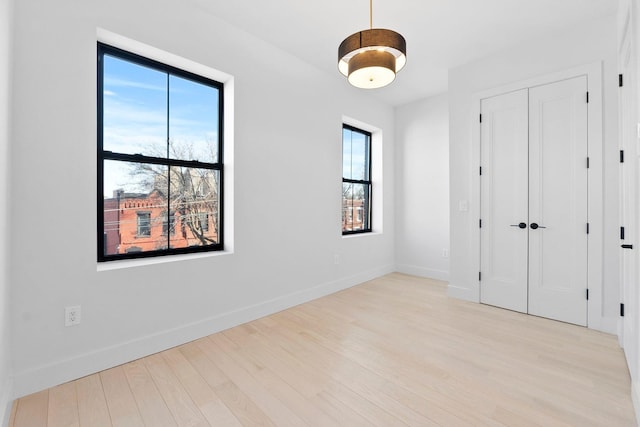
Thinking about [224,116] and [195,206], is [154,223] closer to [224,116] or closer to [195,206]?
[195,206]

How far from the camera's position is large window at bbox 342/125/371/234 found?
4520mm

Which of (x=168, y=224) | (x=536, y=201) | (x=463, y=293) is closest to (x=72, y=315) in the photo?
(x=168, y=224)

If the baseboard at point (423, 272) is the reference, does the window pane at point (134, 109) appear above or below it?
above

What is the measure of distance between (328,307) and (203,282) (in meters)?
1.42

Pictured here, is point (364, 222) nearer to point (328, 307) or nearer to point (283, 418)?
point (328, 307)

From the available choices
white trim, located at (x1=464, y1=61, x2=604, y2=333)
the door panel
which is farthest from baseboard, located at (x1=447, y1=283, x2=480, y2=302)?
the door panel

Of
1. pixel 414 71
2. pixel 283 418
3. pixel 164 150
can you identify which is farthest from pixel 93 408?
pixel 414 71

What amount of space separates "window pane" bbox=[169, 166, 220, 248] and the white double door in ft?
9.91

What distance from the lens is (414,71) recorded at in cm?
383

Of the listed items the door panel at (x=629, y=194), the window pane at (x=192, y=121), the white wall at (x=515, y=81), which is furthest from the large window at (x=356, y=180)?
the door panel at (x=629, y=194)

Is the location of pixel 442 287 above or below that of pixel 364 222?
below

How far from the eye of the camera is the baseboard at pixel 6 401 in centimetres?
154

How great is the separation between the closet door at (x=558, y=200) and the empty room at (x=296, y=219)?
0.02 metres

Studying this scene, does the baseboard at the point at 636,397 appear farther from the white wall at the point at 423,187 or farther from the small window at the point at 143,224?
the small window at the point at 143,224
